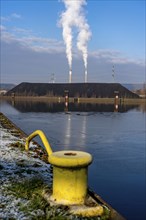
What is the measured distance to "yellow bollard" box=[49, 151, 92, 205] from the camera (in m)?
4.45

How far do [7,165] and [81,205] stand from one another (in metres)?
3.02

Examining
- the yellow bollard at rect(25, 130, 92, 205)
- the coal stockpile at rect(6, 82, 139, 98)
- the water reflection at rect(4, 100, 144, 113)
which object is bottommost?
the water reflection at rect(4, 100, 144, 113)

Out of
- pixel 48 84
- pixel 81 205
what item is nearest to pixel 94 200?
pixel 81 205

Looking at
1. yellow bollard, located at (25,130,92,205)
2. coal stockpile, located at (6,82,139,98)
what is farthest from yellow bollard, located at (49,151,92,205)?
coal stockpile, located at (6,82,139,98)

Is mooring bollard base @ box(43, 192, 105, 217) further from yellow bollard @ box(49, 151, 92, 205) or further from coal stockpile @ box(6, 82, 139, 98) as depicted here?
coal stockpile @ box(6, 82, 139, 98)

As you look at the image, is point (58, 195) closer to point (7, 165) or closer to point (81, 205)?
point (81, 205)

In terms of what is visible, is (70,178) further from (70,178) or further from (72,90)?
(72,90)

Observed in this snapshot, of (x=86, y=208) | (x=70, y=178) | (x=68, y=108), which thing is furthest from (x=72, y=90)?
(x=86, y=208)

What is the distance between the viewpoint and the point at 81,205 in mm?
4484

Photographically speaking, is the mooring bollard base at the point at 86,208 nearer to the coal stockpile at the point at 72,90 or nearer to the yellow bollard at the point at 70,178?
the yellow bollard at the point at 70,178

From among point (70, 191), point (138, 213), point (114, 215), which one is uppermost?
point (70, 191)

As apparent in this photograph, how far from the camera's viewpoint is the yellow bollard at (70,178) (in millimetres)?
4449

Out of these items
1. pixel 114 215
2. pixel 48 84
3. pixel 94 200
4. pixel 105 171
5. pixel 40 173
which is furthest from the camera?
pixel 48 84

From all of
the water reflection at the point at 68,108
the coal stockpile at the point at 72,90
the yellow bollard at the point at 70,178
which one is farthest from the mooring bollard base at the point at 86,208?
the coal stockpile at the point at 72,90
